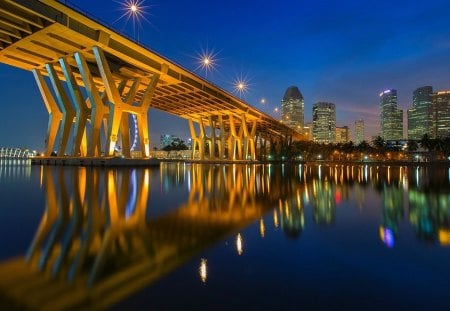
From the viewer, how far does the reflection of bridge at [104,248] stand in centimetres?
322

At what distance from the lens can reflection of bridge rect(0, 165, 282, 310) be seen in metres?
3.22

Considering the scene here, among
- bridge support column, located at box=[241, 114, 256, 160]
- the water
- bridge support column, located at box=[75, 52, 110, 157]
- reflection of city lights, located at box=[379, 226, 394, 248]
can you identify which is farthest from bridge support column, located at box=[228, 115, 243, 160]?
reflection of city lights, located at box=[379, 226, 394, 248]

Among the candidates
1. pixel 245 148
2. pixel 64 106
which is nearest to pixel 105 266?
pixel 64 106

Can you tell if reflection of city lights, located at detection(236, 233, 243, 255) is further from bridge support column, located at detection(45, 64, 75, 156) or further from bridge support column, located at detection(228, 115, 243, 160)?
bridge support column, located at detection(228, 115, 243, 160)

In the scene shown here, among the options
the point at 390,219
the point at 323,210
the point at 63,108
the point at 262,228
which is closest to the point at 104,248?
the point at 262,228

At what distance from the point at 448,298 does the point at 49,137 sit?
45.6 metres

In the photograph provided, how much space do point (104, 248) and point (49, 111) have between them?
4257cm

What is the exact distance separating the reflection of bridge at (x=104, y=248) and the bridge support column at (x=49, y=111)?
36.8 meters

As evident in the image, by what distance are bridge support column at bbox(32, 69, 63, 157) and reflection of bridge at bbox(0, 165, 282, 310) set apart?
36766 mm

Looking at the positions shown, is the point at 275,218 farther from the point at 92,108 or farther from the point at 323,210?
the point at 92,108

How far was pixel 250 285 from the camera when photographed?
11.3 feet

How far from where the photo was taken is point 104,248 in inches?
185

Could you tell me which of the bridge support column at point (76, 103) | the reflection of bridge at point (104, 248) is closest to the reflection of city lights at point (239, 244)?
the reflection of bridge at point (104, 248)

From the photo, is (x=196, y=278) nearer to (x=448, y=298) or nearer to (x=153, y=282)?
(x=153, y=282)
